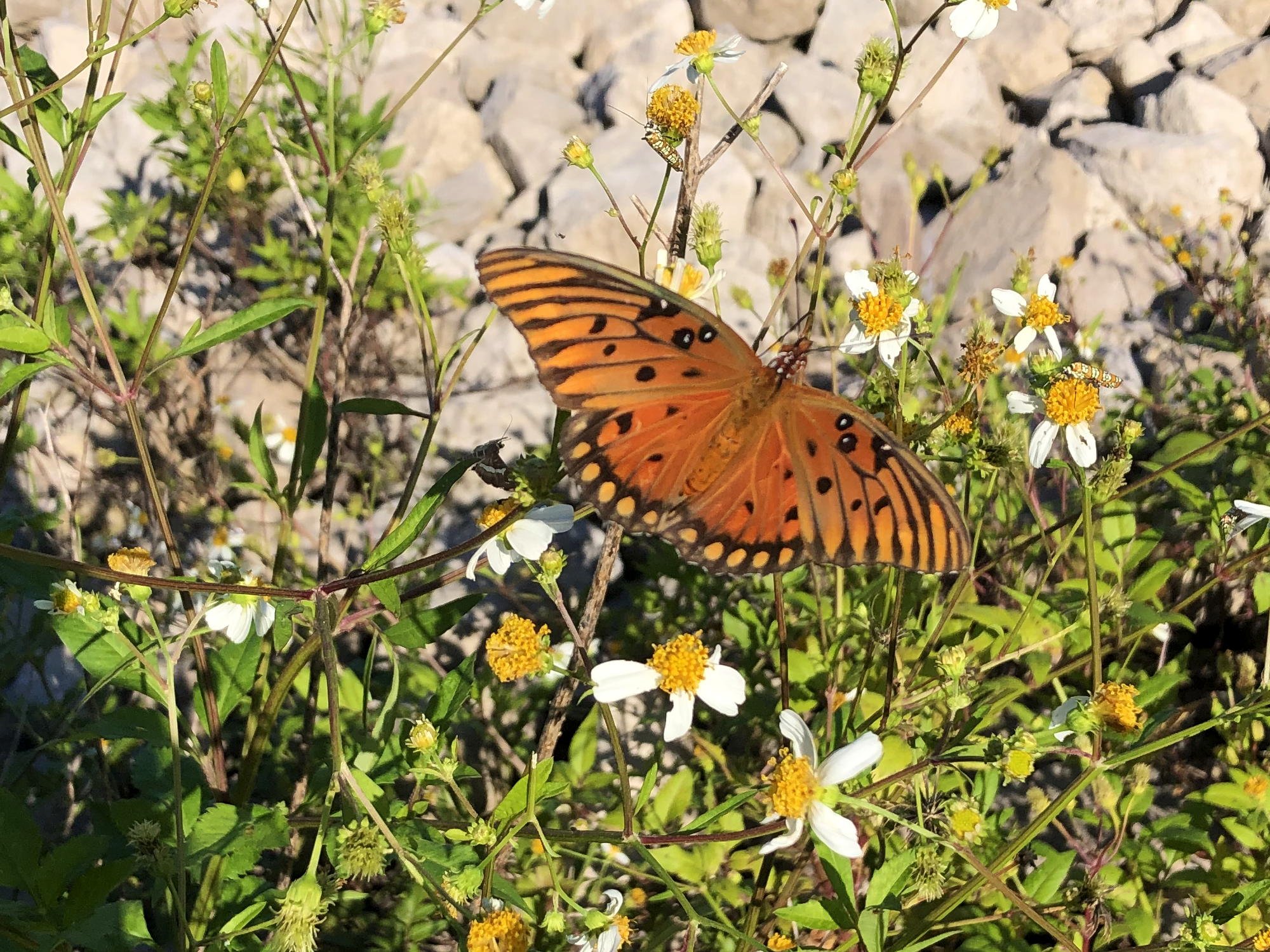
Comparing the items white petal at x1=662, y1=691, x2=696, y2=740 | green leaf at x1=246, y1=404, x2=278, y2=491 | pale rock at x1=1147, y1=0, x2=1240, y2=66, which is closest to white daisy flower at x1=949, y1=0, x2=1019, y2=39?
white petal at x1=662, y1=691, x2=696, y2=740

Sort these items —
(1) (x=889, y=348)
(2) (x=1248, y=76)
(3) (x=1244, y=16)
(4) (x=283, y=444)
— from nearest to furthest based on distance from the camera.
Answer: (1) (x=889, y=348) < (4) (x=283, y=444) < (2) (x=1248, y=76) < (3) (x=1244, y=16)

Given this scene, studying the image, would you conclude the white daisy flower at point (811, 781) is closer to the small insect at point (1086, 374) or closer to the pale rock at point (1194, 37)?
the small insect at point (1086, 374)

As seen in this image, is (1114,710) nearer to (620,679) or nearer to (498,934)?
(620,679)

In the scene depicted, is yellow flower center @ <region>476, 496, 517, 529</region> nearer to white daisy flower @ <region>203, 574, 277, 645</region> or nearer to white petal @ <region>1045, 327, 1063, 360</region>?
white daisy flower @ <region>203, 574, 277, 645</region>

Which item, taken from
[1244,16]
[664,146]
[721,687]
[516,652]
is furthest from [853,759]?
[1244,16]

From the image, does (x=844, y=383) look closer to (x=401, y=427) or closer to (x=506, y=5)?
(x=401, y=427)
